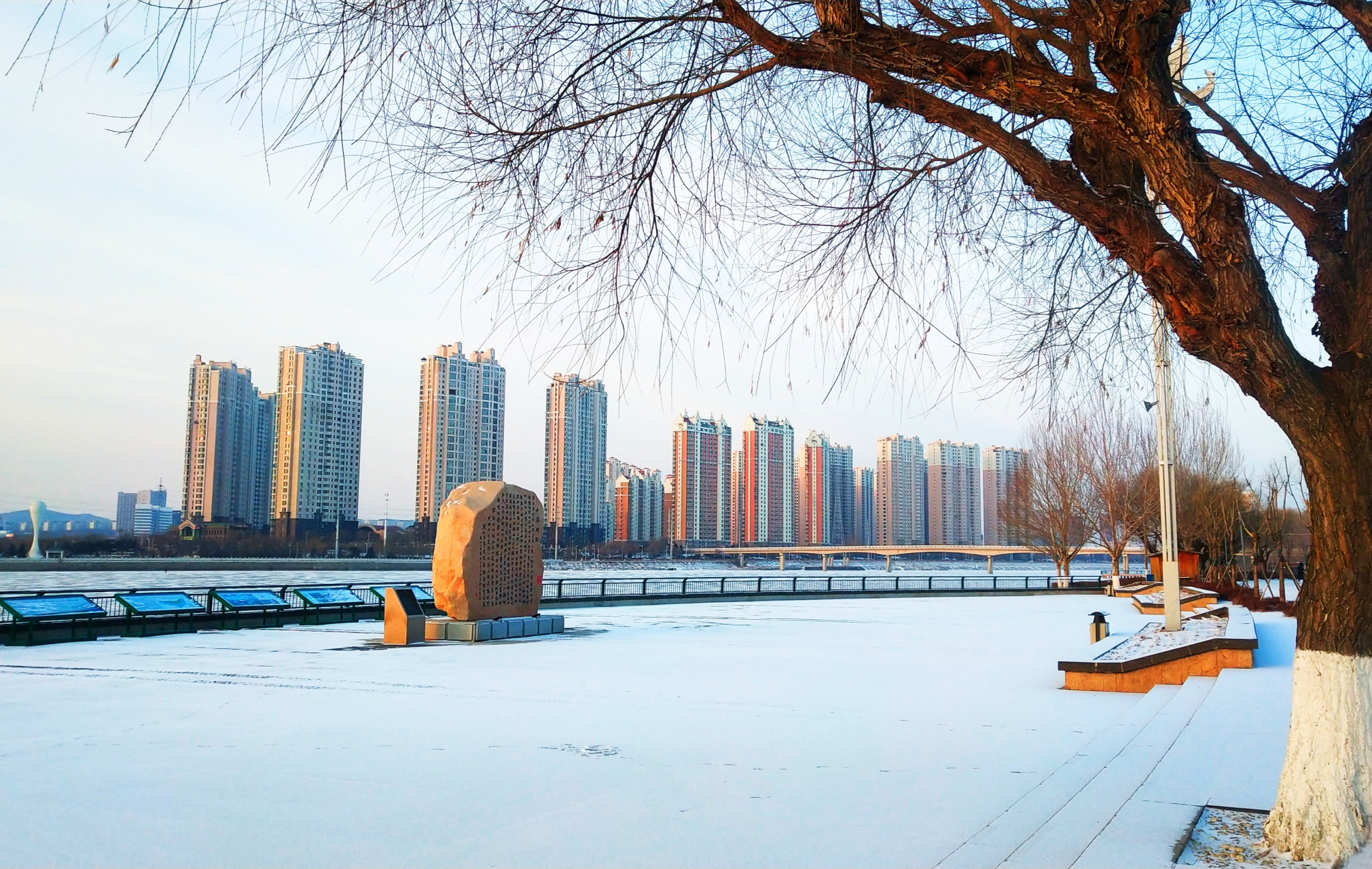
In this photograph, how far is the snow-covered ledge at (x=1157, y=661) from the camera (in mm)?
9945

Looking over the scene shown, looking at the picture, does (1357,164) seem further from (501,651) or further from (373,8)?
(501,651)

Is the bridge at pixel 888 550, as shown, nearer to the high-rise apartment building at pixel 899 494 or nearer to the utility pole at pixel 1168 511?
the high-rise apartment building at pixel 899 494

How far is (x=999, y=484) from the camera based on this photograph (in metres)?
41.8

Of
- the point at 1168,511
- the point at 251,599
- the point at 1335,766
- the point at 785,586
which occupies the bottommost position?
the point at 785,586

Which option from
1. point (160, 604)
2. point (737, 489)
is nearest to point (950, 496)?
point (737, 489)

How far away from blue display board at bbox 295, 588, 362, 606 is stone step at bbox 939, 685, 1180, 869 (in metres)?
15.4

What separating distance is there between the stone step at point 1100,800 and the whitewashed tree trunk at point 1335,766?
873 millimetres

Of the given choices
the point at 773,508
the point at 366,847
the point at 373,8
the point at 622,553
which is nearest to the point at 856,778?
the point at 366,847

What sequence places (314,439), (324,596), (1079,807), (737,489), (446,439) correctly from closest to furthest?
(1079,807) < (324,596) < (737,489) < (446,439) < (314,439)

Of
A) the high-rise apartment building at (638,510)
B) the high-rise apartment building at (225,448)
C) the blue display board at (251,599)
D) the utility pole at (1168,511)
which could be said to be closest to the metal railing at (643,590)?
the blue display board at (251,599)

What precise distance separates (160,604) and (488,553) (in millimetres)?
5583

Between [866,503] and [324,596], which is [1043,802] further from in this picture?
[866,503]

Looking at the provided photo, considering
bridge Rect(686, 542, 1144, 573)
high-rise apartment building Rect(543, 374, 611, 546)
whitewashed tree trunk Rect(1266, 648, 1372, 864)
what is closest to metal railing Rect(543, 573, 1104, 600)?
high-rise apartment building Rect(543, 374, 611, 546)

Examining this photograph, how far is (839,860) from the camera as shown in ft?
14.7
